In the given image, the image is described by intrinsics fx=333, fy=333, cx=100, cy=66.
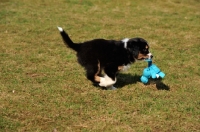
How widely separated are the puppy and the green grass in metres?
0.30

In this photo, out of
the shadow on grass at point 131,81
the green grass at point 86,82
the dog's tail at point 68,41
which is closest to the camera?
the green grass at point 86,82

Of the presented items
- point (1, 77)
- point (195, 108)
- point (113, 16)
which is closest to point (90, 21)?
point (113, 16)

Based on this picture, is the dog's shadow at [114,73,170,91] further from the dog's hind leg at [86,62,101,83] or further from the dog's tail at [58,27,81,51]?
the dog's tail at [58,27,81,51]

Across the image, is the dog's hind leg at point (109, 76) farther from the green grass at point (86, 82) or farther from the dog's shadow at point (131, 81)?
the dog's shadow at point (131, 81)

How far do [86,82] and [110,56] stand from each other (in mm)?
898

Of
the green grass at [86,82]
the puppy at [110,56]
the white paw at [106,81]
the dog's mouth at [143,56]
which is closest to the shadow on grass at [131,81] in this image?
the green grass at [86,82]

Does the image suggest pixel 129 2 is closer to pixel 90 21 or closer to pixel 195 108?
pixel 90 21

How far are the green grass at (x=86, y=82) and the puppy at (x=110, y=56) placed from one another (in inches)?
12.0

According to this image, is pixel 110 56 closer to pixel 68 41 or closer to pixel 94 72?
pixel 94 72

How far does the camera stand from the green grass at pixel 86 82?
493 cm

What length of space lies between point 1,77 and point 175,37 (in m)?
5.83

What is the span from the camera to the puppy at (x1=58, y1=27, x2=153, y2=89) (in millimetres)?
5734

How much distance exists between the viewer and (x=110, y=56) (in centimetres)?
574

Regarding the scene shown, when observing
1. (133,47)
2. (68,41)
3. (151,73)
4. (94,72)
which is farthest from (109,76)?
(68,41)
